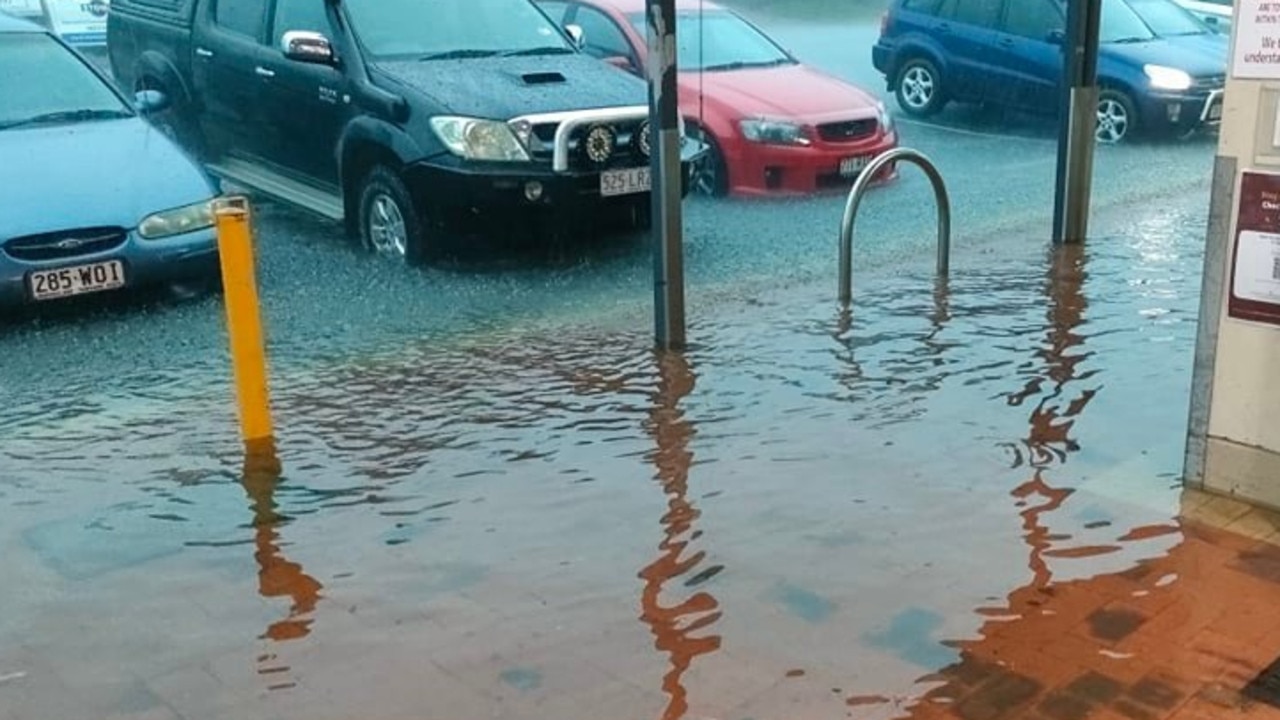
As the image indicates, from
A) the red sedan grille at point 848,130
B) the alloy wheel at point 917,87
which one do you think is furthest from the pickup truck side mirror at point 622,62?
the alloy wheel at point 917,87

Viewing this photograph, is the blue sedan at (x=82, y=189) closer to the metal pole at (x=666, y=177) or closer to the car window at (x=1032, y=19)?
the metal pole at (x=666, y=177)

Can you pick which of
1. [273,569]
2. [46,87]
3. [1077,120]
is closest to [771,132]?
[1077,120]

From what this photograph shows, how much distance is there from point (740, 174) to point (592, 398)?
15.9 feet

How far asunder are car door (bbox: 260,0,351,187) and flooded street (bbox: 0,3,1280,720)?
121 cm

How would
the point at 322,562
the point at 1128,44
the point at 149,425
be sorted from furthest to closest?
the point at 1128,44, the point at 149,425, the point at 322,562

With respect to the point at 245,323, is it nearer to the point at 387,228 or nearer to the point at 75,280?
the point at 75,280

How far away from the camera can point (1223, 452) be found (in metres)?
4.49

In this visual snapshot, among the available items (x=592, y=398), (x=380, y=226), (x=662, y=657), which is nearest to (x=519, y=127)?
(x=380, y=226)

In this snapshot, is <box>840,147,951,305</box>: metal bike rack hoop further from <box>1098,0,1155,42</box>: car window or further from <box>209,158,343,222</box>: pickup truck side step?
<box>1098,0,1155,42</box>: car window

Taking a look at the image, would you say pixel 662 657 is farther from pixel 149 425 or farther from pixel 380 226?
pixel 380 226

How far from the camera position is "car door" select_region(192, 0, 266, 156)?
31.1ft

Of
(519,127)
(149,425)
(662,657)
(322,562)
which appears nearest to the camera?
(662,657)

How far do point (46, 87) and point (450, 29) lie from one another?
8.24 ft

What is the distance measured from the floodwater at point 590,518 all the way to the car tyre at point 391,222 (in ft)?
4.47
